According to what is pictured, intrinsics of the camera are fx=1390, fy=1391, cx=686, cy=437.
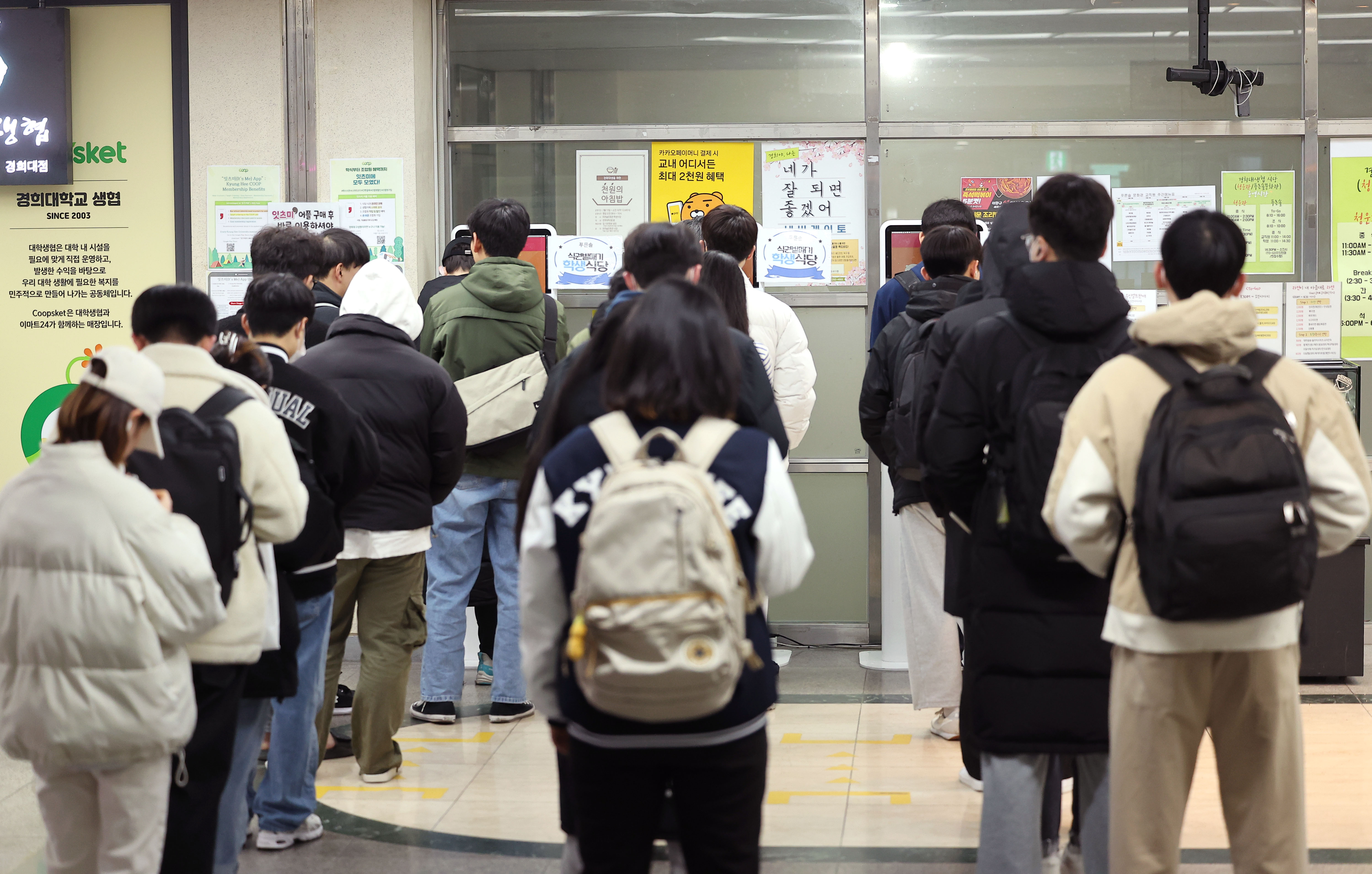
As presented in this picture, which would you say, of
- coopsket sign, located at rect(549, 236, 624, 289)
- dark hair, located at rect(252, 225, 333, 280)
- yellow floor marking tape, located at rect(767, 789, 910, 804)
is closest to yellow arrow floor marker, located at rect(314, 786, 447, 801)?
yellow floor marking tape, located at rect(767, 789, 910, 804)

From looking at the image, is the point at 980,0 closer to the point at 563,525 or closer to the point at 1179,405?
the point at 1179,405

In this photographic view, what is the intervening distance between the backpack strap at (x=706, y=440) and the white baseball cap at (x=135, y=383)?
113cm

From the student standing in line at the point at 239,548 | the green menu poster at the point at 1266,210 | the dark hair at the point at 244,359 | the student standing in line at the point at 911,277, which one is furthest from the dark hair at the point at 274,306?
the green menu poster at the point at 1266,210

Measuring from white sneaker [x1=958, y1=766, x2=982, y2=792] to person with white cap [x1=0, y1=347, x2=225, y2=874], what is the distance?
2535mm

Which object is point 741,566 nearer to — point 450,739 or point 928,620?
point 928,620

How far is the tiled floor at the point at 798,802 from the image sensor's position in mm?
3826

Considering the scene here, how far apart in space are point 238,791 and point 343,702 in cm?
231

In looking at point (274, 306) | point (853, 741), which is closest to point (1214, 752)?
point (853, 741)

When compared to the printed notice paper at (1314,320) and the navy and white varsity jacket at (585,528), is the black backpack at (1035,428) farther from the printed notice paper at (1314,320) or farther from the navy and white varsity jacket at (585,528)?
the printed notice paper at (1314,320)

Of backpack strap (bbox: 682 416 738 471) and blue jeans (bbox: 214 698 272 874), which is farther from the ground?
backpack strap (bbox: 682 416 738 471)

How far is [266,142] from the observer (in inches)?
248

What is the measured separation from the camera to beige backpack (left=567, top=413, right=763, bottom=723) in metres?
2.04

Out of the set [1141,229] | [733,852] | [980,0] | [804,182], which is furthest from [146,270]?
[733,852]

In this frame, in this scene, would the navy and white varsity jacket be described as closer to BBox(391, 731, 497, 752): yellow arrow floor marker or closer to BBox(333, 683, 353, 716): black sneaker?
BBox(391, 731, 497, 752): yellow arrow floor marker
